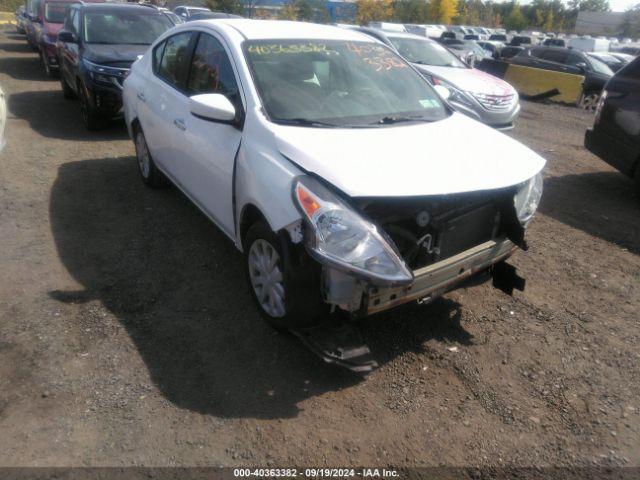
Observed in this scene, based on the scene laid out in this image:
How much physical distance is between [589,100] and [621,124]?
9.25 m

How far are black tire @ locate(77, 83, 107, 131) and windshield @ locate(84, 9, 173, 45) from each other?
889mm

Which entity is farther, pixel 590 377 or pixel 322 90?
pixel 322 90

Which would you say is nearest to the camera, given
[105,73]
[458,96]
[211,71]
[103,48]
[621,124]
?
[211,71]

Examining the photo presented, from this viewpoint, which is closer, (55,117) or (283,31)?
(283,31)

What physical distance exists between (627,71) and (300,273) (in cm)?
565

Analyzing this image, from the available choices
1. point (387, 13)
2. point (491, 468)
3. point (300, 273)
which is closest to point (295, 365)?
point (300, 273)

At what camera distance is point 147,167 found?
5.64m

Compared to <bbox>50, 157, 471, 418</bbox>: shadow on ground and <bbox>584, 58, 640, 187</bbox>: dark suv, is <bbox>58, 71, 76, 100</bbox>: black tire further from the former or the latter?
<bbox>584, 58, 640, 187</bbox>: dark suv

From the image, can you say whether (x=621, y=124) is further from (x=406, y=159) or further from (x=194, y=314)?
(x=194, y=314)

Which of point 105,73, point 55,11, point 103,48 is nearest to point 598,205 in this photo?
point 105,73

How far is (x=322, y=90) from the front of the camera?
12.2 feet

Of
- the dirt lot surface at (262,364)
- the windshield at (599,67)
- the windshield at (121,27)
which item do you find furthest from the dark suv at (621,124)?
the windshield at (599,67)

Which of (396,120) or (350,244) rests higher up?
(396,120)

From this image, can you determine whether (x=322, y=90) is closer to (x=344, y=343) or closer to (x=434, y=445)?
(x=344, y=343)
